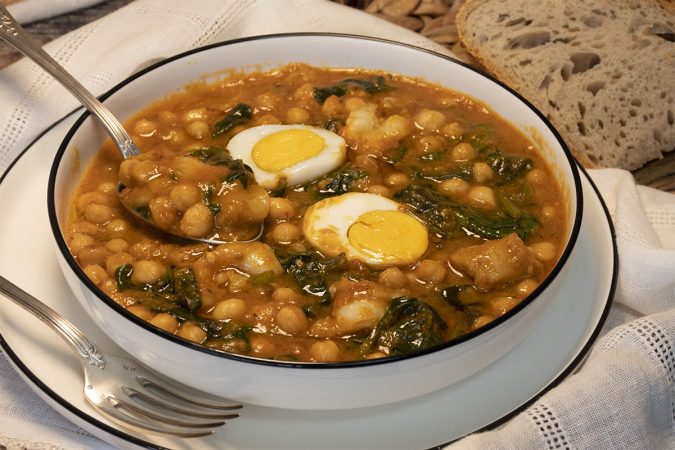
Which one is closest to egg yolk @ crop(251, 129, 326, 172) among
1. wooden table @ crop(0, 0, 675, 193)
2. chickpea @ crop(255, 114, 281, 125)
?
chickpea @ crop(255, 114, 281, 125)

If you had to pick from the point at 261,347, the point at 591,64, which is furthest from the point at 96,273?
the point at 591,64

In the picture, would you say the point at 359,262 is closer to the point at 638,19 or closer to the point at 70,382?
the point at 70,382

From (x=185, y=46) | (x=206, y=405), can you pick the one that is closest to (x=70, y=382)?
(x=206, y=405)

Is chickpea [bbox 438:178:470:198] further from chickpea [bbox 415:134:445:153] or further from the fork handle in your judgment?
the fork handle

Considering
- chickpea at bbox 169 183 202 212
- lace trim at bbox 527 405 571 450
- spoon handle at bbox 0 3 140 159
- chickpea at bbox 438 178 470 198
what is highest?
spoon handle at bbox 0 3 140 159

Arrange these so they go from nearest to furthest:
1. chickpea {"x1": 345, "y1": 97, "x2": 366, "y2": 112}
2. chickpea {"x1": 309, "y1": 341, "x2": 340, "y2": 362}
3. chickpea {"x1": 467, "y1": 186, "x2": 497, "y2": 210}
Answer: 1. chickpea {"x1": 309, "y1": 341, "x2": 340, "y2": 362}
2. chickpea {"x1": 467, "y1": 186, "x2": 497, "y2": 210}
3. chickpea {"x1": 345, "y1": 97, "x2": 366, "y2": 112}

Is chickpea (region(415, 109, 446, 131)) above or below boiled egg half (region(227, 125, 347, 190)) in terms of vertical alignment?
below
